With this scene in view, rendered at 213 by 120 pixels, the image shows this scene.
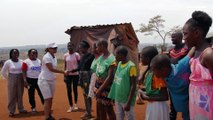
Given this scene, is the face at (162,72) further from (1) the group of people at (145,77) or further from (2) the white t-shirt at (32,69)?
(2) the white t-shirt at (32,69)

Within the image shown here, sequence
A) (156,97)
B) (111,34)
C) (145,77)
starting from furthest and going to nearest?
(111,34), (145,77), (156,97)

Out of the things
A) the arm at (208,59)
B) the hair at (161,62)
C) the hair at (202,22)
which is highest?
the hair at (202,22)

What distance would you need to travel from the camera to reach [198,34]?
9.92ft

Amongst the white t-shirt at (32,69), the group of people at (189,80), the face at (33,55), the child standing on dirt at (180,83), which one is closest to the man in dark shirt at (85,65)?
the white t-shirt at (32,69)

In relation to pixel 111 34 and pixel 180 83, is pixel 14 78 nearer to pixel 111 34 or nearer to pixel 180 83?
pixel 111 34

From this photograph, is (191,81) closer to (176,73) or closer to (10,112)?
(176,73)

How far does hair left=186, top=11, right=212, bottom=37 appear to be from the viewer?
3.05 meters

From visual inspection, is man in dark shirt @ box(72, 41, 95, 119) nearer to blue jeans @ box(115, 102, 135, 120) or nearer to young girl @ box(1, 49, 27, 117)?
young girl @ box(1, 49, 27, 117)

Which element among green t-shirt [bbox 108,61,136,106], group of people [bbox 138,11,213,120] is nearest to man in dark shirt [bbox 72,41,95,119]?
green t-shirt [bbox 108,61,136,106]

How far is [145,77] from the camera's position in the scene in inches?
169

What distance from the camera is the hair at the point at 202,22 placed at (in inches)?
120

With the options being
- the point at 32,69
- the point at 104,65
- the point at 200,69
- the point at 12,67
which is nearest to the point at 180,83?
the point at 200,69

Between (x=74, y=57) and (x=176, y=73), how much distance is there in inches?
228

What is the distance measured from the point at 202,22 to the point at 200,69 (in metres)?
0.42
